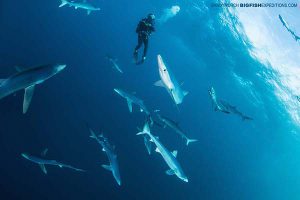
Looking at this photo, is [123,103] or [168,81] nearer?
[168,81]

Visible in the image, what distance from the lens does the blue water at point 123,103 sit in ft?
60.7

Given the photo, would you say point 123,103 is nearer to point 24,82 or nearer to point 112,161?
point 112,161

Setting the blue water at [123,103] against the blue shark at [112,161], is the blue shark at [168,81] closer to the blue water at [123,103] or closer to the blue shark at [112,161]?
the blue shark at [112,161]

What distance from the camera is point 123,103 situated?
1061 inches

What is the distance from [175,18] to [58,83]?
45.0 feet

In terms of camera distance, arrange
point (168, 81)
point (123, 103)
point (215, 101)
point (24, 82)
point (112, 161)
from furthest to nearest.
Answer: point (123, 103), point (215, 101), point (112, 161), point (24, 82), point (168, 81)

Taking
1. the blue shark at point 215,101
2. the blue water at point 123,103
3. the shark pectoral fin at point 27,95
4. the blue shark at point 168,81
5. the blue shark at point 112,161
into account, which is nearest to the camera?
the blue shark at point 168,81

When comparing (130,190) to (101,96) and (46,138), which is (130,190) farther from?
(101,96)

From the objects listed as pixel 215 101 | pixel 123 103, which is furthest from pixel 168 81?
pixel 123 103

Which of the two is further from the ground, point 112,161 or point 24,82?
point 24,82

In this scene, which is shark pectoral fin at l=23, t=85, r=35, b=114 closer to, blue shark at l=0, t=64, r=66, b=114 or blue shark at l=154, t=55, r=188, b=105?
blue shark at l=0, t=64, r=66, b=114

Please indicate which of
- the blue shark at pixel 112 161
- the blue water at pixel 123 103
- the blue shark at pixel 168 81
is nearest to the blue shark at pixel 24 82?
the blue shark at pixel 168 81

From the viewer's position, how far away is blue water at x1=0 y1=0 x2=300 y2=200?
1850 centimetres

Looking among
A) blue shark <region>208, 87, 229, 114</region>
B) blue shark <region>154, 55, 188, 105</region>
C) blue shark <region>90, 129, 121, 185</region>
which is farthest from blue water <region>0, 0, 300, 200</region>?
blue shark <region>154, 55, 188, 105</region>
